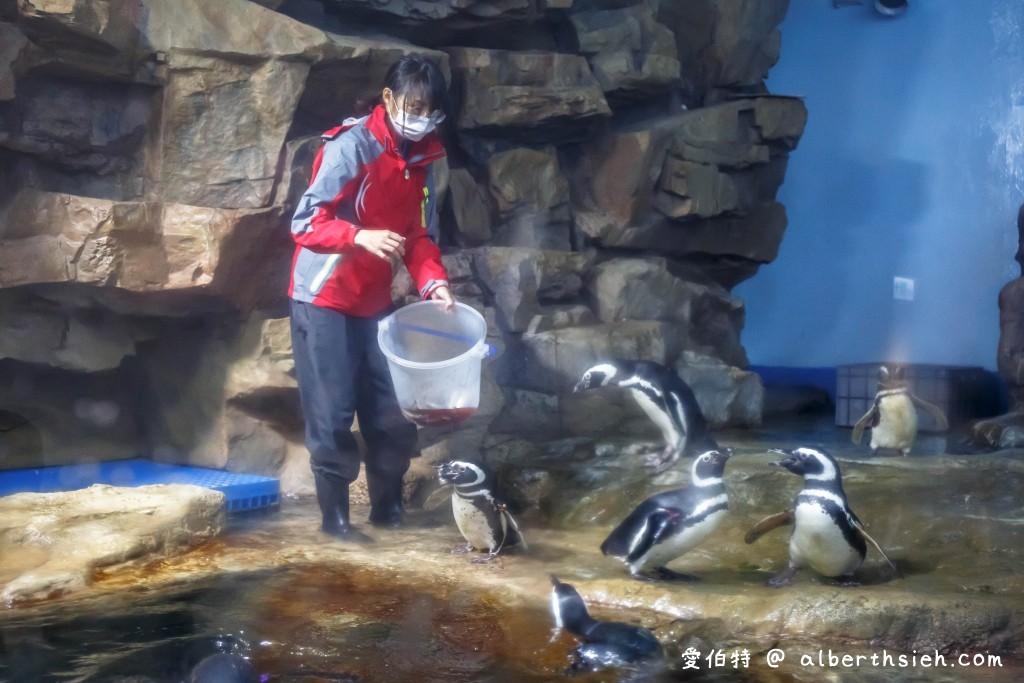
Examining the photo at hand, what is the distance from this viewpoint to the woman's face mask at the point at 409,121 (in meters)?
3.72

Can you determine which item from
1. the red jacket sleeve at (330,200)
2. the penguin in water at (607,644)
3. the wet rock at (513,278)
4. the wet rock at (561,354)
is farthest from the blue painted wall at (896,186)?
the penguin in water at (607,644)

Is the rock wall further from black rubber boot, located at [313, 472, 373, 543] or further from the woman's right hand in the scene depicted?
the woman's right hand

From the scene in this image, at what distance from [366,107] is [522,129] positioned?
4.88 feet

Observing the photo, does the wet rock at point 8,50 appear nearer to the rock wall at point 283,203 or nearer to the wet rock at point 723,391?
the rock wall at point 283,203

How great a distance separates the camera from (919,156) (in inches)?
303

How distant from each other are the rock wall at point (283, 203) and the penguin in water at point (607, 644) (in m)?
2.39

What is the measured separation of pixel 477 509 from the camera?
3.79 metres

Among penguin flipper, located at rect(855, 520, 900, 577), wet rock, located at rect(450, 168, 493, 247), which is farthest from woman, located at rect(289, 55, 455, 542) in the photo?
wet rock, located at rect(450, 168, 493, 247)

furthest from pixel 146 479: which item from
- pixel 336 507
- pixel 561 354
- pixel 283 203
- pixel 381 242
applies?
pixel 561 354

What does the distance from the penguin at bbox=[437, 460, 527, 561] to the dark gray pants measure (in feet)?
1.49

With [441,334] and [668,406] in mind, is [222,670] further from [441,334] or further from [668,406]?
[668,406]

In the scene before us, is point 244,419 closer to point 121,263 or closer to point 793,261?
point 121,263

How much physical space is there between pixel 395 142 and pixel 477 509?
56.6 inches

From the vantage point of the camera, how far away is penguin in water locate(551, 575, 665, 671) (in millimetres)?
2684
